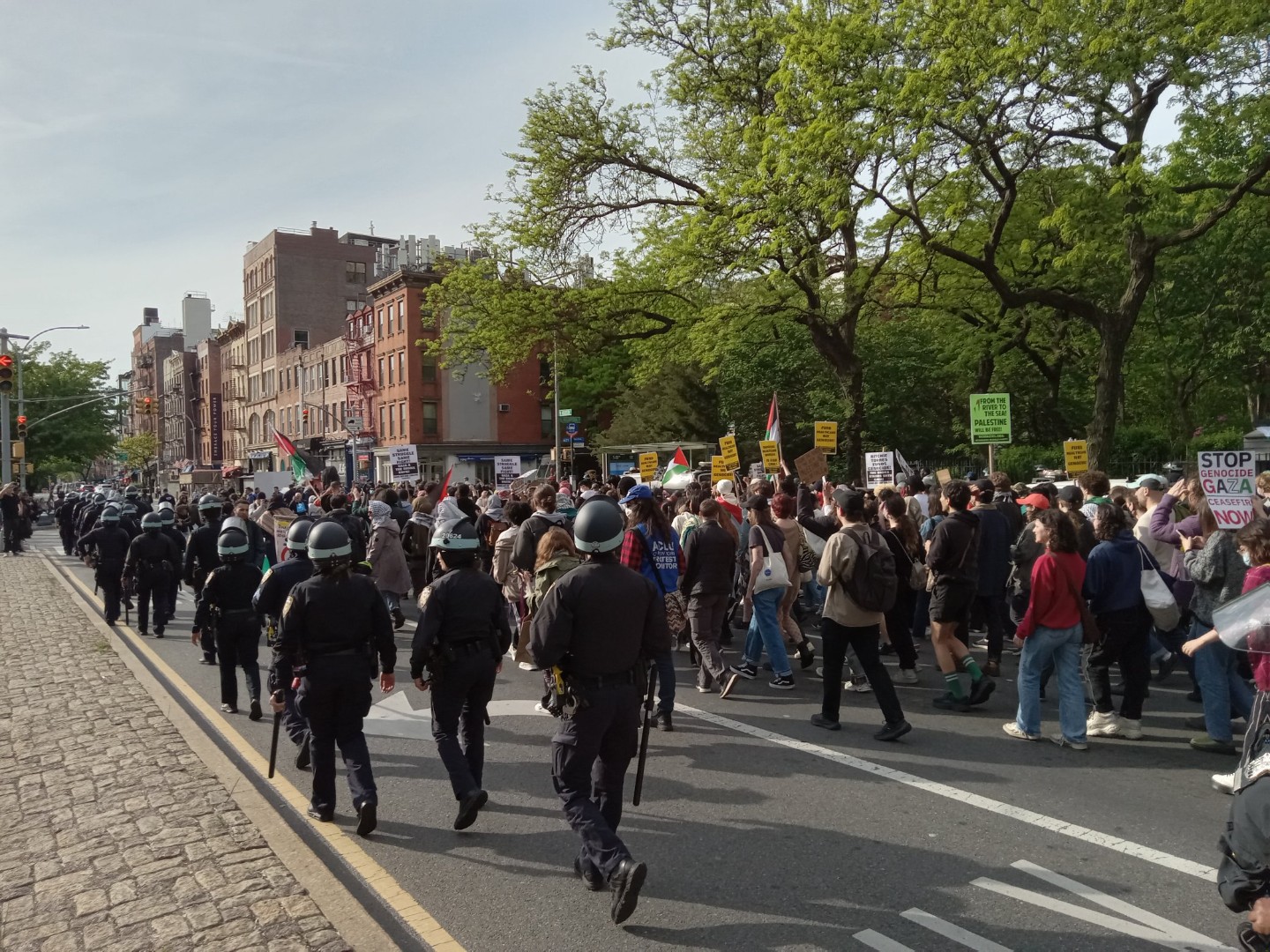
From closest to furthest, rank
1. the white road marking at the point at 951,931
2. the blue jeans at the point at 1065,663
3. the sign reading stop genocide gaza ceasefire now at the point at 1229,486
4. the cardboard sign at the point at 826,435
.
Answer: the white road marking at the point at 951,931 → the blue jeans at the point at 1065,663 → the sign reading stop genocide gaza ceasefire now at the point at 1229,486 → the cardboard sign at the point at 826,435

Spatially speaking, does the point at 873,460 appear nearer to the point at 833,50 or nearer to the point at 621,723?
the point at 833,50

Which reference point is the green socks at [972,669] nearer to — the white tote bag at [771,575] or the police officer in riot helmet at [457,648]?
the white tote bag at [771,575]

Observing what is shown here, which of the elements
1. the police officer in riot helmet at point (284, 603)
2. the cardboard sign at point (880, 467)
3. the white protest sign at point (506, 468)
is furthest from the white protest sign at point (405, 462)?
the police officer in riot helmet at point (284, 603)

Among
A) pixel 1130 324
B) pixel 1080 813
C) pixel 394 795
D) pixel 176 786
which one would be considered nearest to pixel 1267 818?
pixel 1080 813

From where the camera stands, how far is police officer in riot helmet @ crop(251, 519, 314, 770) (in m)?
5.61

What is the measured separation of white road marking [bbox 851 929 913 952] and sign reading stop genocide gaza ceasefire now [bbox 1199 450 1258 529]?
16.2ft

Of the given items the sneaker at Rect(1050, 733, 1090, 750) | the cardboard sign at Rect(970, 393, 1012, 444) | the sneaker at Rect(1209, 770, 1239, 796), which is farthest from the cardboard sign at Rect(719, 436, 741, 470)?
the sneaker at Rect(1209, 770, 1239, 796)

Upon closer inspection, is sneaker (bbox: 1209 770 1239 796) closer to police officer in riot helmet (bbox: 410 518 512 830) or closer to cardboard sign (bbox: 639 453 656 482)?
police officer in riot helmet (bbox: 410 518 512 830)

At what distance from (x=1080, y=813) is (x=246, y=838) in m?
4.74

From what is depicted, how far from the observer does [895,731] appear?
6938 mm

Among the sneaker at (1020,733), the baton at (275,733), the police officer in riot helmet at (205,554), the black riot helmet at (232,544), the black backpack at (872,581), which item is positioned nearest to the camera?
the baton at (275,733)

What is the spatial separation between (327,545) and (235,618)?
10.5 feet

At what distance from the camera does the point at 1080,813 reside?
545 centimetres

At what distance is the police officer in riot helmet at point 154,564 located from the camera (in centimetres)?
1184
